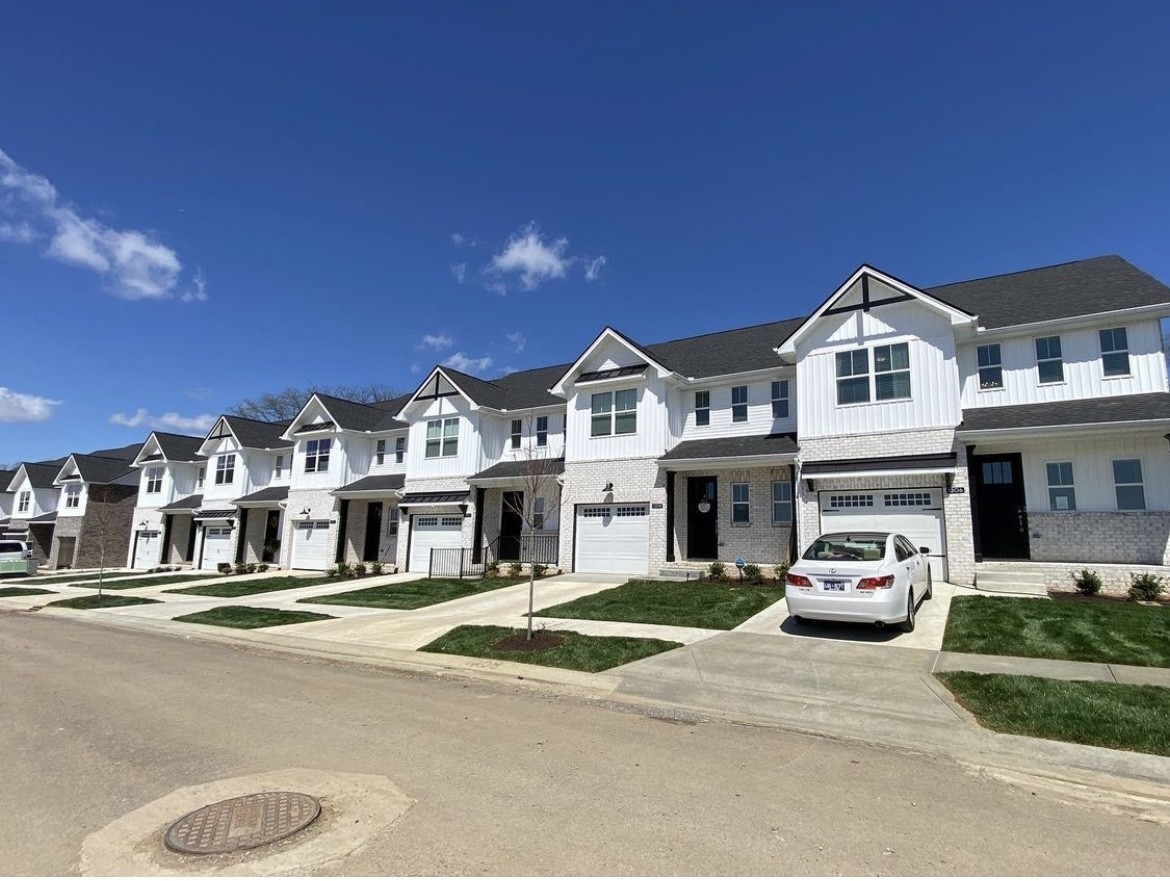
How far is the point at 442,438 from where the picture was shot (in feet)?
89.0

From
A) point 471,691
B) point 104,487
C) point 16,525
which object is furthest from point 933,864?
point 16,525

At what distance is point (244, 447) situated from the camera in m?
34.9

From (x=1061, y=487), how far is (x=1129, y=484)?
135 centimetres

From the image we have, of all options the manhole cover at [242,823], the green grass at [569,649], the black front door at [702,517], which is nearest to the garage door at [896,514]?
the black front door at [702,517]

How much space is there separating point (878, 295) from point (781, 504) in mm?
6764

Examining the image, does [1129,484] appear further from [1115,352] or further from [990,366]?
[990,366]

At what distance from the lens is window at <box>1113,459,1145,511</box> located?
15.5 metres

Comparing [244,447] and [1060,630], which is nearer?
[1060,630]

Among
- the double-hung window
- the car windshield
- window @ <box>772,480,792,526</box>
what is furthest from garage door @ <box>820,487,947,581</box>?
the car windshield

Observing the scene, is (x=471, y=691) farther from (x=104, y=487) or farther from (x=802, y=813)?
(x=104, y=487)

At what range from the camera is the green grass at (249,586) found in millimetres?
22859

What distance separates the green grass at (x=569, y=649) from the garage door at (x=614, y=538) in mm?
9419

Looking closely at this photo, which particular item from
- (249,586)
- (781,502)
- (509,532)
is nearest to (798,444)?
(781,502)

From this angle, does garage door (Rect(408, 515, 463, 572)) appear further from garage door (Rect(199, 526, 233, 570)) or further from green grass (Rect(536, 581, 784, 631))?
garage door (Rect(199, 526, 233, 570))
